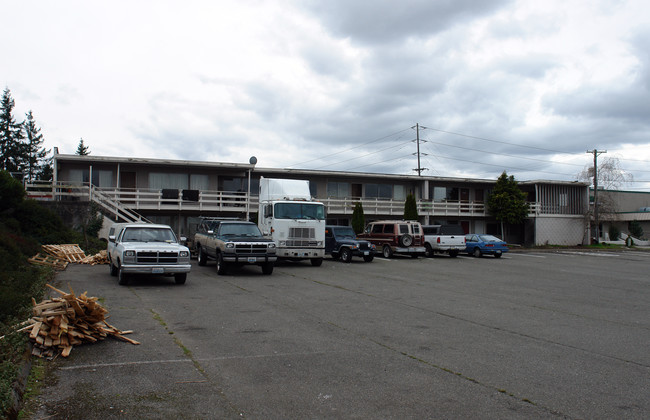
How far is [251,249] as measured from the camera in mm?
17234

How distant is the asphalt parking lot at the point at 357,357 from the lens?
16.6 feet

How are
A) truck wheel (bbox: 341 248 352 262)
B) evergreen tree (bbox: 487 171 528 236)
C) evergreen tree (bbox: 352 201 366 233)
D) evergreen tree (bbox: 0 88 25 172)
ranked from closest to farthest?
truck wheel (bbox: 341 248 352 262) < evergreen tree (bbox: 352 201 366 233) < evergreen tree (bbox: 487 171 528 236) < evergreen tree (bbox: 0 88 25 172)

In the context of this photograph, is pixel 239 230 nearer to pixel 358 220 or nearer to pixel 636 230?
pixel 358 220

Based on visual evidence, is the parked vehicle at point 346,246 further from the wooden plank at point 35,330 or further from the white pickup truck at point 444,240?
the wooden plank at point 35,330

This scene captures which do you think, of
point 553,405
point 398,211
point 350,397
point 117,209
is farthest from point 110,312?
point 398,211

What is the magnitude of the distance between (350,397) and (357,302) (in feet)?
21.5

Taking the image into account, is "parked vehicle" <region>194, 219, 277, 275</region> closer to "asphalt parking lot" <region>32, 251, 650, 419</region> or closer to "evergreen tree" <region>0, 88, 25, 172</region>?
"asphalt parking lot" <region>32, 251, 650, 419</region>

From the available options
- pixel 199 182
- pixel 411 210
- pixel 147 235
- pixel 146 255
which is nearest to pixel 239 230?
pixel 147 235

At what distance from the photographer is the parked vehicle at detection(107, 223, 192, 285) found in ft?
44.9

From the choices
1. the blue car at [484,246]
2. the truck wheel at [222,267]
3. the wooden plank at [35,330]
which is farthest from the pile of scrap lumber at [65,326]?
the blue car at [484,246]

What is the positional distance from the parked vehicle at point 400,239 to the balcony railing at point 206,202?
4985mm

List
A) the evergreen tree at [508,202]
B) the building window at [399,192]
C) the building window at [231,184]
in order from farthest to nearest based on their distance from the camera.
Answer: the building window at [399,192]
the evergreen tree at [508,202]
the building window at [231,184]

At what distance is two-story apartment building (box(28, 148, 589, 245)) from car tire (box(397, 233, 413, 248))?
433 cm

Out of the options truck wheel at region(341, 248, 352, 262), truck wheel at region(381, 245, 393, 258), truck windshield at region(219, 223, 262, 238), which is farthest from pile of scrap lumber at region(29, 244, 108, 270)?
truck wheel at region(381, 245, 393, 258)
